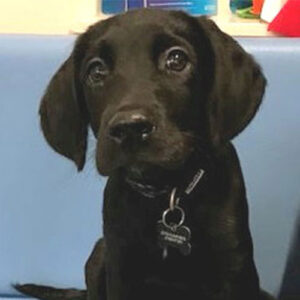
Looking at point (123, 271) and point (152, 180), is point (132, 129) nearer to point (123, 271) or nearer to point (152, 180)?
point (152, 180)

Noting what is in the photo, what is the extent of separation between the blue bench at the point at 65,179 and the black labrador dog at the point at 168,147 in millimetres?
300

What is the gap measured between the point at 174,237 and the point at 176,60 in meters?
0.25

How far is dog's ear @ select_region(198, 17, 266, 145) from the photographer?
4.04 feet

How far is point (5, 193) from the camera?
5.72 feet

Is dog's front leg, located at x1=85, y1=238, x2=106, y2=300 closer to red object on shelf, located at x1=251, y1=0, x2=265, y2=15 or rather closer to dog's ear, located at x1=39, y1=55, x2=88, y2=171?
dog's ear, located at x1=39, y1=55, x2=88, y2=171

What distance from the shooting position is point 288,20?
1708mm

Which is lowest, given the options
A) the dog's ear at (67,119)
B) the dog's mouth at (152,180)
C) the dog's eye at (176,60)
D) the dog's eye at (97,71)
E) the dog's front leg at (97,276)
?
the dog's front leg at (97,276)

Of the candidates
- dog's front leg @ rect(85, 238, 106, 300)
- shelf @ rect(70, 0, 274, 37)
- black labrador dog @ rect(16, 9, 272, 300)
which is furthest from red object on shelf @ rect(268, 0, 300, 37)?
dog's front leg @ rect(85, 238, 106, 300)

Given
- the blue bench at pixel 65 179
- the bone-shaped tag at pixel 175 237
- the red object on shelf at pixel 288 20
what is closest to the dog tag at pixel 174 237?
the bone-shaped tag at pixel 175 237

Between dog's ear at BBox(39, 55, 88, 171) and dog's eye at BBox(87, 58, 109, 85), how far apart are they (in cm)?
4

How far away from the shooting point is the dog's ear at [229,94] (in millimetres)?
1230

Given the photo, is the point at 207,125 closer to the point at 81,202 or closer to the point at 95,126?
the point at 95,126

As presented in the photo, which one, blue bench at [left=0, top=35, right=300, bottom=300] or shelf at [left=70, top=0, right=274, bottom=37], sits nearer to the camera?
blue bench at [left=0, top=35, right=300, bottom=300]

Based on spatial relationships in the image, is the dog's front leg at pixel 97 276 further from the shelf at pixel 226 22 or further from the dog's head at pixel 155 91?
the shelf at pixel 226 22
